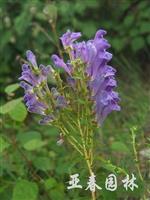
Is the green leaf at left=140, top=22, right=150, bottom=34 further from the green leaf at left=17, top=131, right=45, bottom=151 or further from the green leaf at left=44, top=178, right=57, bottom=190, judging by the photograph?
the green leaf at left=44, top=178, right=57, bottom=190

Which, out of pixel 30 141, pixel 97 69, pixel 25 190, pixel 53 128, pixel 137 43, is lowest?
pixel 25 190

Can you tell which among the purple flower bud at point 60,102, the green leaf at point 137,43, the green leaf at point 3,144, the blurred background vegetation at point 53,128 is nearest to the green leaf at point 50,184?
the blurred background vegetation at point 53,128

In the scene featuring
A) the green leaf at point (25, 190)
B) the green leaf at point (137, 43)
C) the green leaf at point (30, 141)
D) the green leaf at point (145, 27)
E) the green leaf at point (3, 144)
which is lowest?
the green leaf at point (25, 190)

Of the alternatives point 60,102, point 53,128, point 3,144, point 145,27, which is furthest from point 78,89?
point 145,27

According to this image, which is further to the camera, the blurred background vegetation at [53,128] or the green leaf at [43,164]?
the green leaf at [43,164]

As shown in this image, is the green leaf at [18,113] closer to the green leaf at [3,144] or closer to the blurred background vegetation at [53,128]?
the blurred background vegetation at [53,128]

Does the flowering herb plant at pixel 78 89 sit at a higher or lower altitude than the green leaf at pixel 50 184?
higher

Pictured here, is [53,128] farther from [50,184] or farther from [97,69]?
[97,69]
